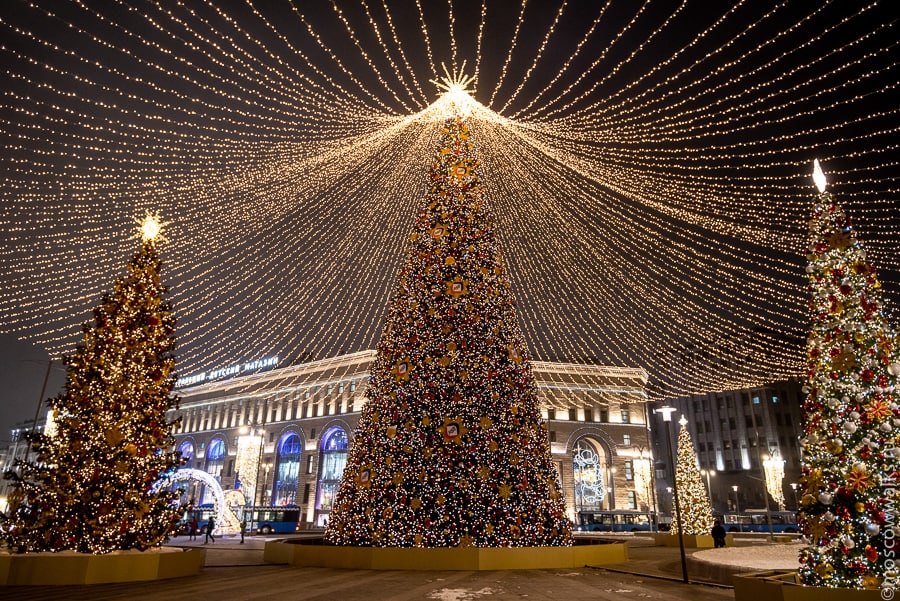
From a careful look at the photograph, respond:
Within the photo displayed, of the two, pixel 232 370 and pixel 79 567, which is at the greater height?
pixel 232 370

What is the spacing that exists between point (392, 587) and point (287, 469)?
47.0 meters

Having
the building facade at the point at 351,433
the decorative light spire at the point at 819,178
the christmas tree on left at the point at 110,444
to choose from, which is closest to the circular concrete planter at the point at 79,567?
the christmas tree on left at the point at 110,444

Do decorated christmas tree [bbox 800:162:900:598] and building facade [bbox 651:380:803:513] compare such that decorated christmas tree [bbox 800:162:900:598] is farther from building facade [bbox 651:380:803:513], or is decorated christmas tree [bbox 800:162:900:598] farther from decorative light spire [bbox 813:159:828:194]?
building facade [bbox 651:380:803:513]

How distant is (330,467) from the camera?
163 ft

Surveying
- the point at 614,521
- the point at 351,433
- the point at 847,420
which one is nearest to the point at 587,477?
the point at 614,521

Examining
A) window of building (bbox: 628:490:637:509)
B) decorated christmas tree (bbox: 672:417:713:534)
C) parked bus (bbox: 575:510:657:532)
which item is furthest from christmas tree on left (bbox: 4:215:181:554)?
window of building (bbox: 628:490:637:509)

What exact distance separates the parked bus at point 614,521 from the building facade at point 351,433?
1975mm

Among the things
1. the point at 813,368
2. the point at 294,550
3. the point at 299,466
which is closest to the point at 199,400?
the point at 299,466

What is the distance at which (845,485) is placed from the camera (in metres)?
6.47

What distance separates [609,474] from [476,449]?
39210 mm

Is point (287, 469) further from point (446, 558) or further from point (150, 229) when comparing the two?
point (446, 558)

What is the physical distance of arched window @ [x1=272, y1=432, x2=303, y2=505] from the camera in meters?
51.0

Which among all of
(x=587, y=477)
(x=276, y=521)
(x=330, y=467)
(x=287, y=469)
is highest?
(x=330, y=467)

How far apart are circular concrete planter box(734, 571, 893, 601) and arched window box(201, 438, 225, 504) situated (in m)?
59.0
